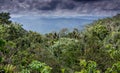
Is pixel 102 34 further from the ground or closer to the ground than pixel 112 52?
closer to the ground

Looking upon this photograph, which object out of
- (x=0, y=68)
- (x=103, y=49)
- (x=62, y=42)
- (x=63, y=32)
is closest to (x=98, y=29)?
(x=63, y=32)

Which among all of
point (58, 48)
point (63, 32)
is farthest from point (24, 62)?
point (63, 32)

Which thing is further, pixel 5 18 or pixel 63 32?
pixel 5 18

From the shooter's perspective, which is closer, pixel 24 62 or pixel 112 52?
pixel 112 52

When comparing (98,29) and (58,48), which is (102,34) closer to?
(98,29)

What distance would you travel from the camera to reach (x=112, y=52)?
2720cm

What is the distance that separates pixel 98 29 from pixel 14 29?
18.5 m

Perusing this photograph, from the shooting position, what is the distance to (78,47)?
40562 millimetres

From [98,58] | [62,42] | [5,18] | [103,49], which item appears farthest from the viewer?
[5,18]

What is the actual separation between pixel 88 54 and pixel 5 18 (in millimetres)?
62516

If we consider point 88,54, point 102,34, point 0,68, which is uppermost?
point 0,68

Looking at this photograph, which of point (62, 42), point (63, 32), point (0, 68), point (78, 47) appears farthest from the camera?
point (63, 32)

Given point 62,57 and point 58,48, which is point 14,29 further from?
point 62,57

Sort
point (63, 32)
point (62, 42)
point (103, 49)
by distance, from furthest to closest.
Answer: point (63, 32)
point (62, 42)
point (103, 49)
